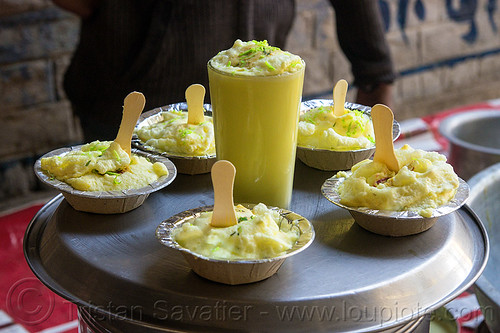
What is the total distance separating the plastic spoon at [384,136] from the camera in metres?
1.07

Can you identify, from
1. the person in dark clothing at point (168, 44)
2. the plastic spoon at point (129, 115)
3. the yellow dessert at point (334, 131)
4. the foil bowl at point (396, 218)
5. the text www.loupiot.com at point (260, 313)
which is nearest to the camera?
the text www.loupiot.com at point (260, 313)

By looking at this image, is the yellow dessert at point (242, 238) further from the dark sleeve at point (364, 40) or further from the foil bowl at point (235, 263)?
the dark sleeve at point (364, 40)

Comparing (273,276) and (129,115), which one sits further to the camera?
(129,115)

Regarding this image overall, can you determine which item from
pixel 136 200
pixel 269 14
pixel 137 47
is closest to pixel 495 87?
pixel 269 14

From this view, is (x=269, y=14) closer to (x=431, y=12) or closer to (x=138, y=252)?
(x=138, y=252)

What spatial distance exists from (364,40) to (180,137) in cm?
104

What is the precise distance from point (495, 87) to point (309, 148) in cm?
358

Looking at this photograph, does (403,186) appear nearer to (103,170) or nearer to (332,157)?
(332,157)

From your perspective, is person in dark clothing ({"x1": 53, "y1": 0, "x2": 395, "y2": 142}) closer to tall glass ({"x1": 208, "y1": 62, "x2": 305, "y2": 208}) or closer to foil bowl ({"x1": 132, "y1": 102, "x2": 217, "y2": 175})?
foil bowl ({"x1": 132, "y1": 102, "x2": 217, "y2": 175})

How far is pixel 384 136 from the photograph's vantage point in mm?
1082

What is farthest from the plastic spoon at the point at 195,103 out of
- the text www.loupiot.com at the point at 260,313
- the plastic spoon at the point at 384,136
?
the text www.loupiot.com at the point at 260,313

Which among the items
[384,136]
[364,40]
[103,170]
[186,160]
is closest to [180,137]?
[186,160]

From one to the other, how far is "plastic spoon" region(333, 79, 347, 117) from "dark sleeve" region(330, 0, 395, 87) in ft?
2.69

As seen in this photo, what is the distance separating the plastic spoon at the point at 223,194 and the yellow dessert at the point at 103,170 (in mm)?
206
